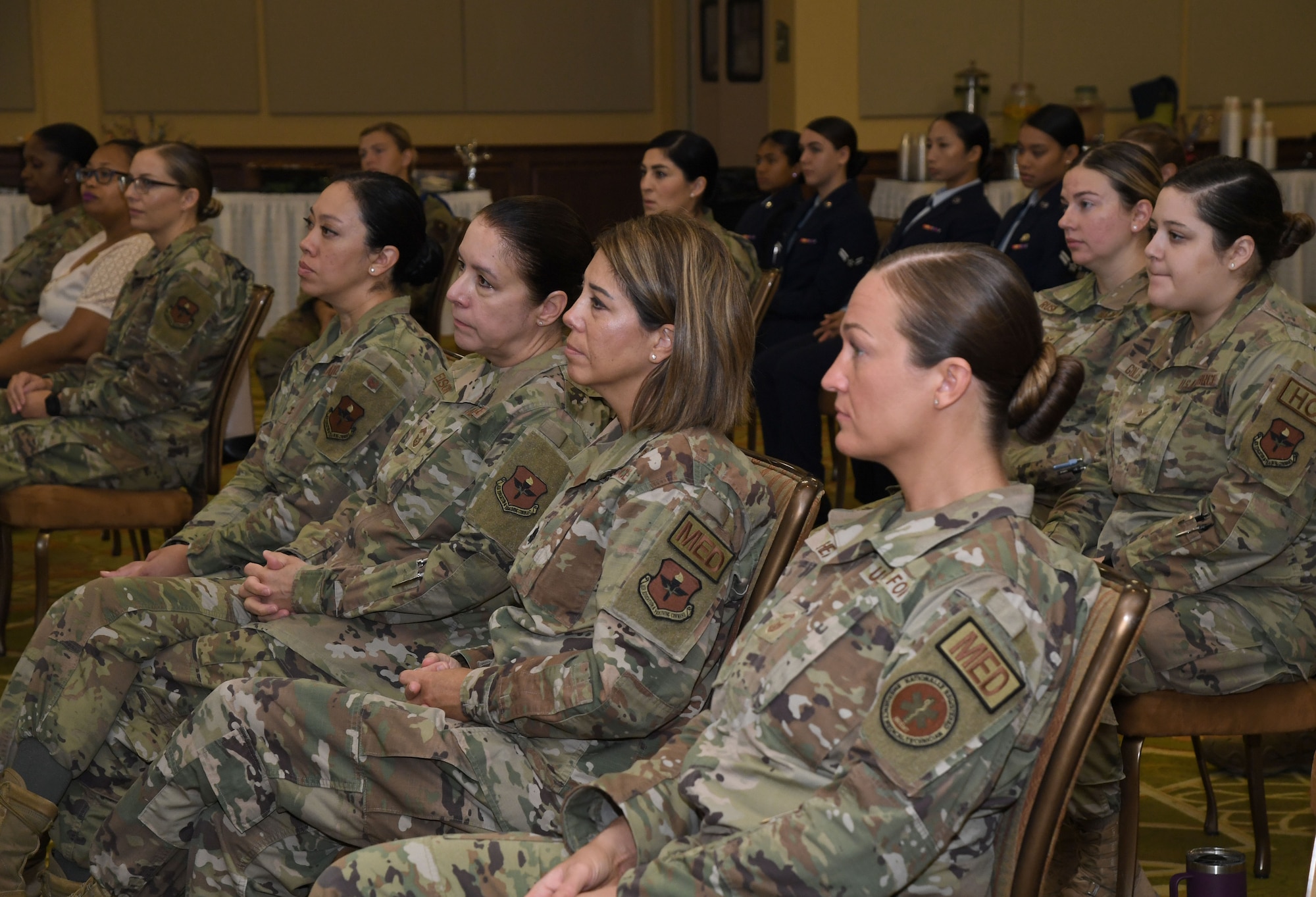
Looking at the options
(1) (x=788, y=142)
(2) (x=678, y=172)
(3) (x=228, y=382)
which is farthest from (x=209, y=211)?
(1) (x=788, y=142)

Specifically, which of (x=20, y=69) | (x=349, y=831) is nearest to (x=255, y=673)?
(x=349, y=831)

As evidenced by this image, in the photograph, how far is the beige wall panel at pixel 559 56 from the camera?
1041 centimetres

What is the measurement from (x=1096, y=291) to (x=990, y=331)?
1769 millimetres

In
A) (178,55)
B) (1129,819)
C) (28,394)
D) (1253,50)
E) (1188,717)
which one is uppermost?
(178,55)

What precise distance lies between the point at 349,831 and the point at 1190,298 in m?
1.61

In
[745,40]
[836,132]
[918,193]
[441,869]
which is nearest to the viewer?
[441,869]

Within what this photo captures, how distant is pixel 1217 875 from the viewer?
1809 mm

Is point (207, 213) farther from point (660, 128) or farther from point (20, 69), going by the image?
point (660, 128)

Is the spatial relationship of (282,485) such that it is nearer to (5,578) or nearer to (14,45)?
(5,578)

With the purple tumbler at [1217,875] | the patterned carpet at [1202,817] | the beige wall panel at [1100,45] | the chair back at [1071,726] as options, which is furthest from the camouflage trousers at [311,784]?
the beige wall panel at [1100,45]

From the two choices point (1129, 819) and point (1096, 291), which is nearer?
point (1129, 819)

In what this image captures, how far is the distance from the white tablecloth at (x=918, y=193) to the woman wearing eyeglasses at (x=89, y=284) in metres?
4.30

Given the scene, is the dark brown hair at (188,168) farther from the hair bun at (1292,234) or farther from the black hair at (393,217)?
the hair bun at (1292,234)

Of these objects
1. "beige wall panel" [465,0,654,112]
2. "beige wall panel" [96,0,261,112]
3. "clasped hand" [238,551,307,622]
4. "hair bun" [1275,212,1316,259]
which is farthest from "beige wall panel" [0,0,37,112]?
"hair bun" [1275,212,1316,259]
